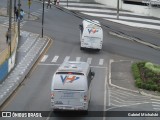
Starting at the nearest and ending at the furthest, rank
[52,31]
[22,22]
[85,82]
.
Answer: [85,82] < [52,31] < [22,22]

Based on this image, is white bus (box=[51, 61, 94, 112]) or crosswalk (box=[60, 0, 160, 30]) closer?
white bus (box=[51, 61, 94, 112])

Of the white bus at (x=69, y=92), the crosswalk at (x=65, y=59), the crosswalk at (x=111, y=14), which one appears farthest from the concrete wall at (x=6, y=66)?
the crosswalk at (x=111, y=14)

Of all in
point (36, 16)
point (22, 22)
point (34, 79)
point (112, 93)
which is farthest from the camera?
point (36, 16)

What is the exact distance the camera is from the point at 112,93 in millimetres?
46094

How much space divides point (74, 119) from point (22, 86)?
1133 cm

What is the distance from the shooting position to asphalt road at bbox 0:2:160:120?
42.2m

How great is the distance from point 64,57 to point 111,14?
34.6 m

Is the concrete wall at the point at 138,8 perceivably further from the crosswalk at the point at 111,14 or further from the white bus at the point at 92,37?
the white bus at the point at 92,37

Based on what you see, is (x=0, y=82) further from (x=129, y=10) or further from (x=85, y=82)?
(x=129, y=10)

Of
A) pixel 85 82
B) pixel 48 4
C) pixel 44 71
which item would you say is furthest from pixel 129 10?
pixel 85 82

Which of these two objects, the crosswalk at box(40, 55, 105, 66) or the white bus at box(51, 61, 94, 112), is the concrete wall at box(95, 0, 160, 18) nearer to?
the crosswalk at box(40, 55, 105, 66)

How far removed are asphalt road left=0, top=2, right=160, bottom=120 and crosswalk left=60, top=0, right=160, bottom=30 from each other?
560 centimetres

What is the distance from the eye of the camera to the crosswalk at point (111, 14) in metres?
87.3

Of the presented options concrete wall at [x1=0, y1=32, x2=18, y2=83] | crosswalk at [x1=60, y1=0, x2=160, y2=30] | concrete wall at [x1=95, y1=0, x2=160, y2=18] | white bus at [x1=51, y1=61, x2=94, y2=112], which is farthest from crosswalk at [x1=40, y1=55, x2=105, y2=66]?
concrete wall at [x1=95, y1=0, x2=160, y2=18]
